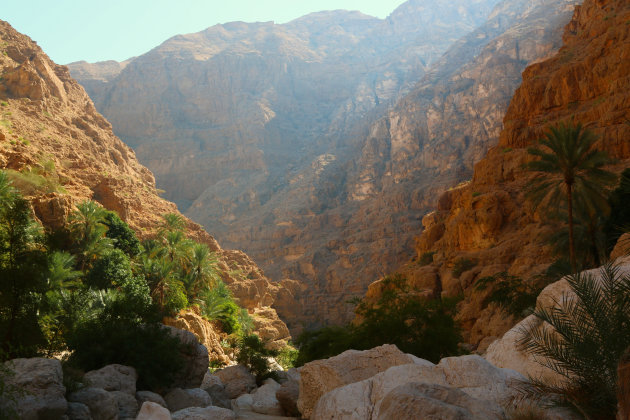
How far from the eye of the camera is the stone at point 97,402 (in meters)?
11.8

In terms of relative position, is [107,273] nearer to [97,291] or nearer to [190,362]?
[97,291]

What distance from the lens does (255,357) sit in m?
28.8

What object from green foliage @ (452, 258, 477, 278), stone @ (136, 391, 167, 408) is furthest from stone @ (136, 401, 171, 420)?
green foliage @ (452, 258, 477, 278)

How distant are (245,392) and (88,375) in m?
11.3

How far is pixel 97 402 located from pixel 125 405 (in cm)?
124

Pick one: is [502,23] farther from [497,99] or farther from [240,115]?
[240,115]

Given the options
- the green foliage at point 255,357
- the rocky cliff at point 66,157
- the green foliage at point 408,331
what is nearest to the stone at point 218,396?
the green foliage at point 408,331

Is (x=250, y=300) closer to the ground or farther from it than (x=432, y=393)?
closer to the ground

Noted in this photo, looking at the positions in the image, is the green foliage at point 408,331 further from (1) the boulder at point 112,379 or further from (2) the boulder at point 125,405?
(2) the boulder at point 125,405

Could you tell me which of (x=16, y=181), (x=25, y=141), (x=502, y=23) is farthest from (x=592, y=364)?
(x=502, y=23)

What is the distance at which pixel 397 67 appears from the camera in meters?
160

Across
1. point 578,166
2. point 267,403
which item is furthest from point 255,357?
point 578,166

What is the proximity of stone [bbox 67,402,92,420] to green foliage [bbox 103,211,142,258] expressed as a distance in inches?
1294

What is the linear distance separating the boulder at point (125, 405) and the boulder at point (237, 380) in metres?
11.3
